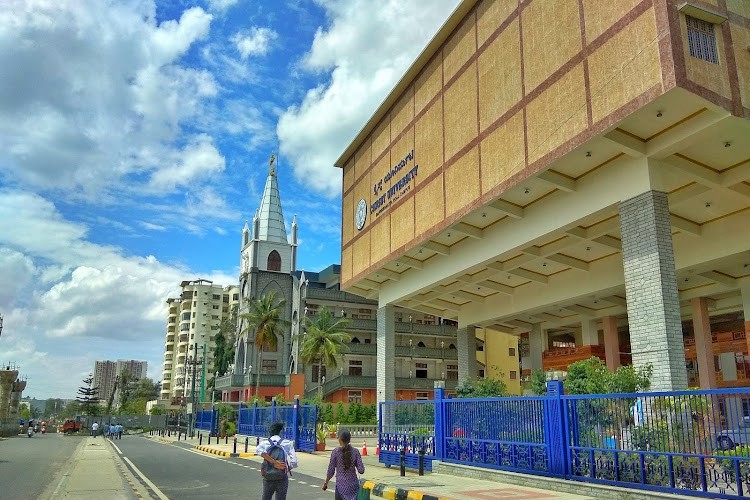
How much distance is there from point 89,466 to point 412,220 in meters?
15.4

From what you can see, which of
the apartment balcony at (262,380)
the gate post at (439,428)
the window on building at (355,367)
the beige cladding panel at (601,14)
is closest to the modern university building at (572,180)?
the beige cladding panel at (601,14)

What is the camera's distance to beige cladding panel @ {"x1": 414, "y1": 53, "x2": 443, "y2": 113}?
2459 centimetres

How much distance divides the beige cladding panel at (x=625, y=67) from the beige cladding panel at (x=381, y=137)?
1461cm

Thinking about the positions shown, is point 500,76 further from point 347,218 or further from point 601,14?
point 347,218

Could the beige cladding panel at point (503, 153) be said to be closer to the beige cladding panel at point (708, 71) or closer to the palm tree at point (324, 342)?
the beige cladding panel at point (708, 71)

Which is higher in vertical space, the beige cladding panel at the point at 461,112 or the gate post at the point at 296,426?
the beige cladding panel at the point at 461,112

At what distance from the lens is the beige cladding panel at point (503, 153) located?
60.7 feet

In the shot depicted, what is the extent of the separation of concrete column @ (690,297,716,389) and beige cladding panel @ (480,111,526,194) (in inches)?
517

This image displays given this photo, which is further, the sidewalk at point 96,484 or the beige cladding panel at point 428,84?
A: the beige cladding panel at point 428,84

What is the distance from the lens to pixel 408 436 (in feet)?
61.2

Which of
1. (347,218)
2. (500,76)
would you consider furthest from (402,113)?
(500,76)

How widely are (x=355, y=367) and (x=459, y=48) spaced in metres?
43.1

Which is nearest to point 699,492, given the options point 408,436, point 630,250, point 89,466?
point 630,250

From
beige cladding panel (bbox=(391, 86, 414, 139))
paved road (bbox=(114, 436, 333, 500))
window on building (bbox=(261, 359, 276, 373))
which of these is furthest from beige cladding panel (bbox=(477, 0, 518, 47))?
window on building (bbox=(261, 359, 276, 373))
